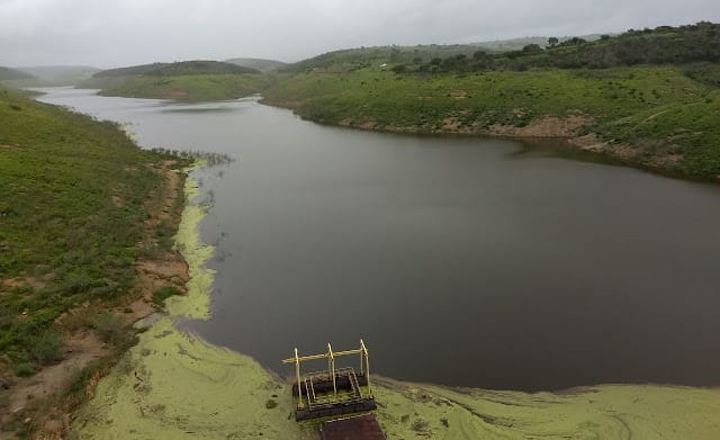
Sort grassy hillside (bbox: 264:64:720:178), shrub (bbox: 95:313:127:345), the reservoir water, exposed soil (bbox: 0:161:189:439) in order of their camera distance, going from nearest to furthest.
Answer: exposed soil (bbox: 0:161:189:439) → the reservoir water → shrub (bbox: 95:313:127:345) → grassy hillside (bbox: 264:64:720:178)

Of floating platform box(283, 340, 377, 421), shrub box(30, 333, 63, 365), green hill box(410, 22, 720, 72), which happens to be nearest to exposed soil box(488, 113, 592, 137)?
green hill box(410, 22, 720, 72)

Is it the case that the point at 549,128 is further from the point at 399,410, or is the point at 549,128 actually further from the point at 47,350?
the point at 47,350

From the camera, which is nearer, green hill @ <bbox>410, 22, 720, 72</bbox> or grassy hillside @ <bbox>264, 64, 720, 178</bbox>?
grassy hillside @ <bbox>264, 64, 720, 178</bbox>

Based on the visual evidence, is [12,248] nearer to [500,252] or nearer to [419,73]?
[500,252]

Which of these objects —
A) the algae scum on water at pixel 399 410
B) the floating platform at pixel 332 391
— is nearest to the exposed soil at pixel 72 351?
the algae scum on water at pixel 399 410

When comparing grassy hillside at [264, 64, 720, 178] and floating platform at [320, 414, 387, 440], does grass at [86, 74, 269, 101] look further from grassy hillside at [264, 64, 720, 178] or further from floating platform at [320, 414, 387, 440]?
floating platform at [320, 414, 387, 440]

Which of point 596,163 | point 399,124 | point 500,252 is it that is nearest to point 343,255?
point 500,252
